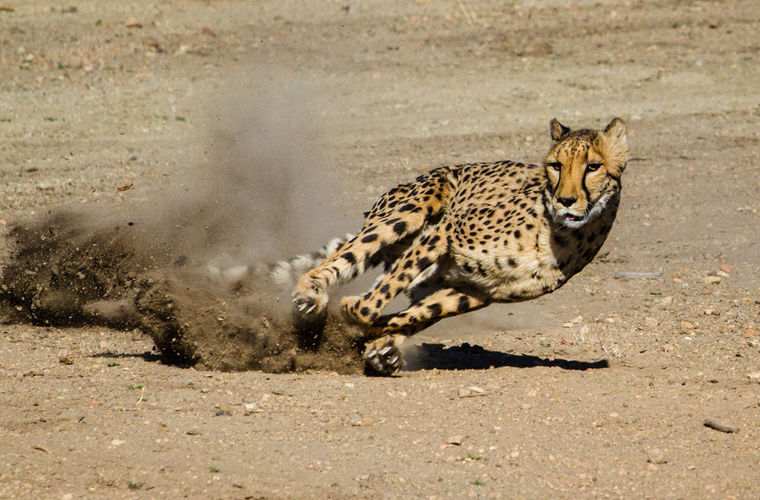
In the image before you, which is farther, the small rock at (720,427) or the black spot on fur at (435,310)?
the black spot on fur at (435,310)

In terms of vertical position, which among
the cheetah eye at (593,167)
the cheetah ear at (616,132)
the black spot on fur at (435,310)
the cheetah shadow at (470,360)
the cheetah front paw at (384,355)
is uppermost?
the cheetah ear at (616,132)

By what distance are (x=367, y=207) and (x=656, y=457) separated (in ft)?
16.6

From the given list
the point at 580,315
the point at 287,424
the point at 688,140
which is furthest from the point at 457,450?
the point at 688,140

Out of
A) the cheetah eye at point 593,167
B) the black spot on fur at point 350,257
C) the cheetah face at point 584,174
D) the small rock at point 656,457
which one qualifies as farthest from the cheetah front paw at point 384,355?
the small rock at point 656,457

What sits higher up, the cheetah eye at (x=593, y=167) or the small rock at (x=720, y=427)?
the cheetah eye at (x=593, y=167)

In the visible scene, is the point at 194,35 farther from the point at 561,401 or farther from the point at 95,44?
the point at 561,401

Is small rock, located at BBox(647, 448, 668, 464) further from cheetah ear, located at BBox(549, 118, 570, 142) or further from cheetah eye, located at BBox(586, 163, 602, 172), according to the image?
cheetah ear, located at BBox(549, 118, 570, 142)

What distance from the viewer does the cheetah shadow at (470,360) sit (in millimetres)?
6707

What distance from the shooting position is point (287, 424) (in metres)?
5.07

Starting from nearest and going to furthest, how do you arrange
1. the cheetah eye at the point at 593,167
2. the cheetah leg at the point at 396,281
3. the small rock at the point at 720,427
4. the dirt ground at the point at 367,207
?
1. the dirt ground at the point at 367,207
2. the small rock at the point at 720,427
3. the cheetah eye at the point at 593,167
4. the cheetah leg at the point at 396,281

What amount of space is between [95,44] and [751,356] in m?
9.68

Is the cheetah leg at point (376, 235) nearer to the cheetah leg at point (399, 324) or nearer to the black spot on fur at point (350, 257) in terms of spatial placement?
the black spot on fur at point (350, 257)

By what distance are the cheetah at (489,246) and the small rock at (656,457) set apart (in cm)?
139

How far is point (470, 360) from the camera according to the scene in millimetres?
6863
